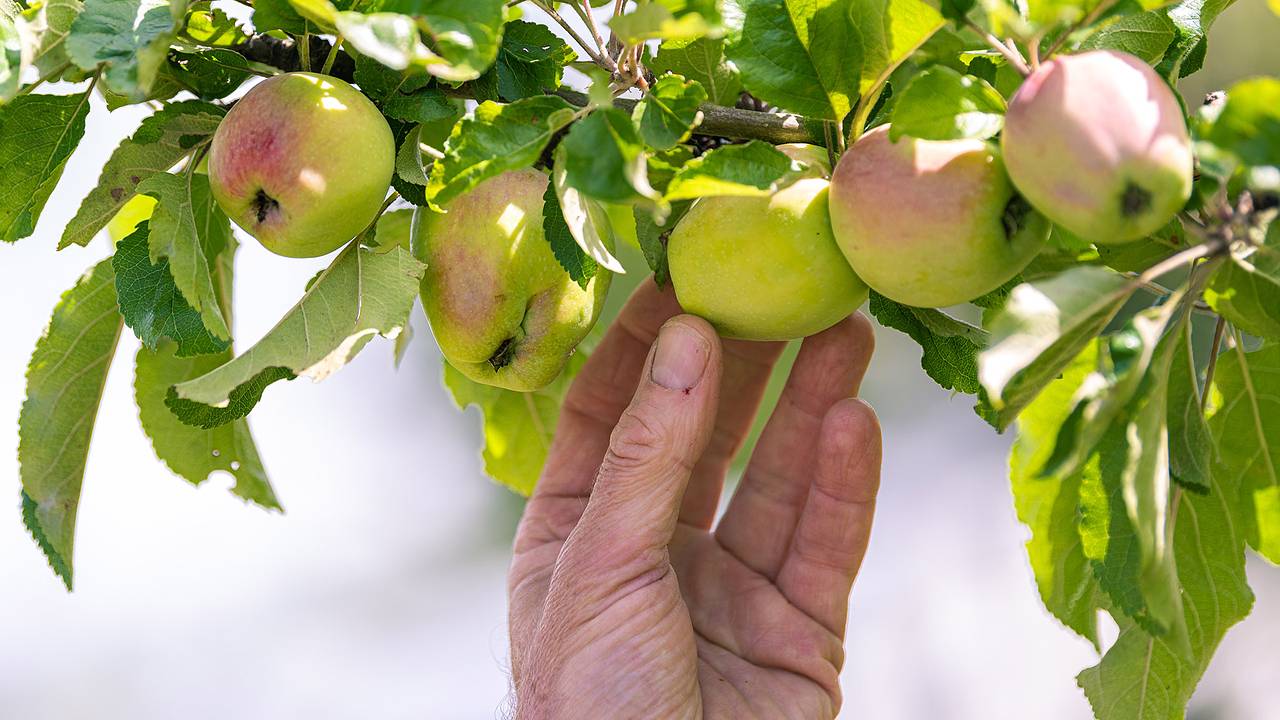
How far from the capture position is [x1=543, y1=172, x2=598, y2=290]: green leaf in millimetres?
635

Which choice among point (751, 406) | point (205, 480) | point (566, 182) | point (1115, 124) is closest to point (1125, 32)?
point (1115, 124)

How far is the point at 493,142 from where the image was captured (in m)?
0.56

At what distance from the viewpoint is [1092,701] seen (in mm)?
711

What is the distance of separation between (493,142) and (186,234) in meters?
0.26

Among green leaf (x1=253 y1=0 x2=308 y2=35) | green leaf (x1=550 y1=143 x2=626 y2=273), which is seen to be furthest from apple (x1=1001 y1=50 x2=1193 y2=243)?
green leaf (x1=253 y1=0 x2=308 y2=35)

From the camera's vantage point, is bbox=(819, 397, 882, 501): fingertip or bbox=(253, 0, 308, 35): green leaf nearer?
bbox=(253, 0, 308, 35): green leaf

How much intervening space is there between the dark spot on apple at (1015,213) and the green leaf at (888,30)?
111 millimetres

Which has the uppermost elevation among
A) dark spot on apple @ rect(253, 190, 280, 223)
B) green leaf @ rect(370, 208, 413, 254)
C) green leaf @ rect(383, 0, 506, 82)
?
green leaf @ rect(383, 0, 506, 82)

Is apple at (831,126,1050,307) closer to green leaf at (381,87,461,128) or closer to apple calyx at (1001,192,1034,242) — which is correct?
apple calyx at (1001,192,1034,242)

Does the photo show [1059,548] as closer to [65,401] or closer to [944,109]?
[944,109]

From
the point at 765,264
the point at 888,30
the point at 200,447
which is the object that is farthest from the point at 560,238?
the point at 200,447

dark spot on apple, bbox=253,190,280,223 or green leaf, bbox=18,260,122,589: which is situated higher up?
dark spot on apple, bbox=253,190,280,223

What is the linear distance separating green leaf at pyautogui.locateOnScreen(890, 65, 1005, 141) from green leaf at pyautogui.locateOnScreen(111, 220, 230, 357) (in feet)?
1.57

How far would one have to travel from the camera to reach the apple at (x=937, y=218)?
54cm
